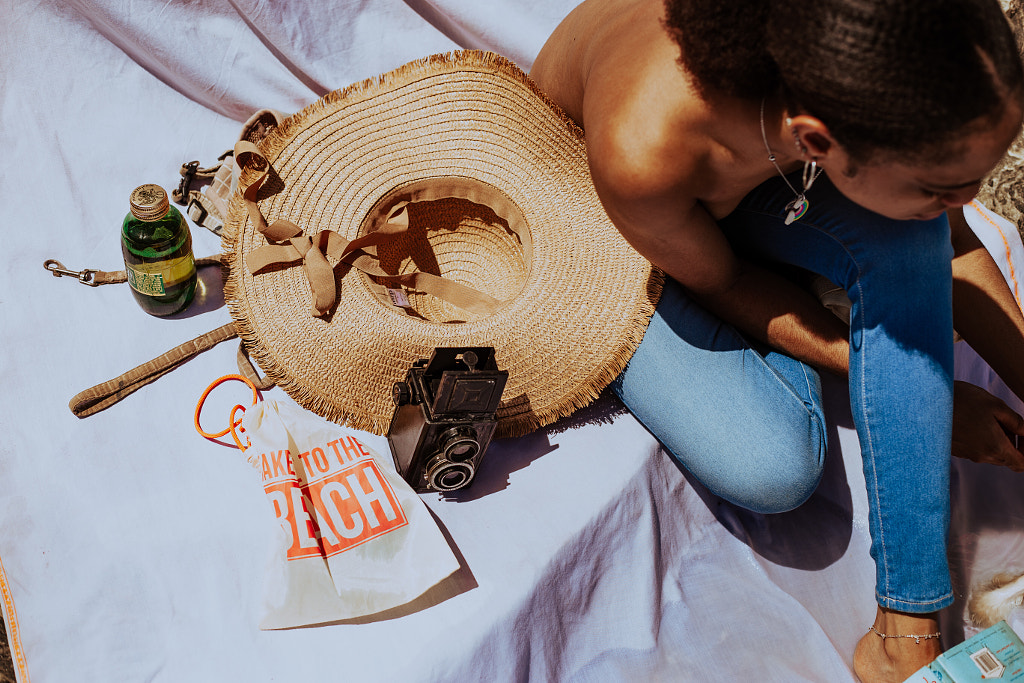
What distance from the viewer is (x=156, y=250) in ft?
2.86

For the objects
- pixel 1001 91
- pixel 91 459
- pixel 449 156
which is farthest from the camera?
pixel 449 156

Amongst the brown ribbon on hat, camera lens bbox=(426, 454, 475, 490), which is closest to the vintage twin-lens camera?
camera lens bbox=(426, 454, 475, 490)

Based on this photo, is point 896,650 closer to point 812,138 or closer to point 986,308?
point 986,308

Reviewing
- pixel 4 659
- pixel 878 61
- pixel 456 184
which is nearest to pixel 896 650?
pixel 878 61

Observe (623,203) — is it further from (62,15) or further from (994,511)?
(62,15)

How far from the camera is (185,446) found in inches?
34.7

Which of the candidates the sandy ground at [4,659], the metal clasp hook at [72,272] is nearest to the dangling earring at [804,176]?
the metal clasp hook at [72,272]

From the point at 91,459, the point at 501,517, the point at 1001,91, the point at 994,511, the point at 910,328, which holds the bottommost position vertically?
the point at 91,459

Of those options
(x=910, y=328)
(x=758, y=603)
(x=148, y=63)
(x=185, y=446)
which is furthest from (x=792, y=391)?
(x=148, y=63)

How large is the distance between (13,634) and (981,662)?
99cm

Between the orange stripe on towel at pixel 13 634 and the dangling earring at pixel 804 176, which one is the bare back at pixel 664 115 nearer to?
the dangling earring at pixel 804 176

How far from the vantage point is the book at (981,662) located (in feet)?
2.57

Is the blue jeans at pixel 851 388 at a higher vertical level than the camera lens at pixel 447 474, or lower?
higher

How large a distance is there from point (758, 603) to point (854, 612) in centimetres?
12
